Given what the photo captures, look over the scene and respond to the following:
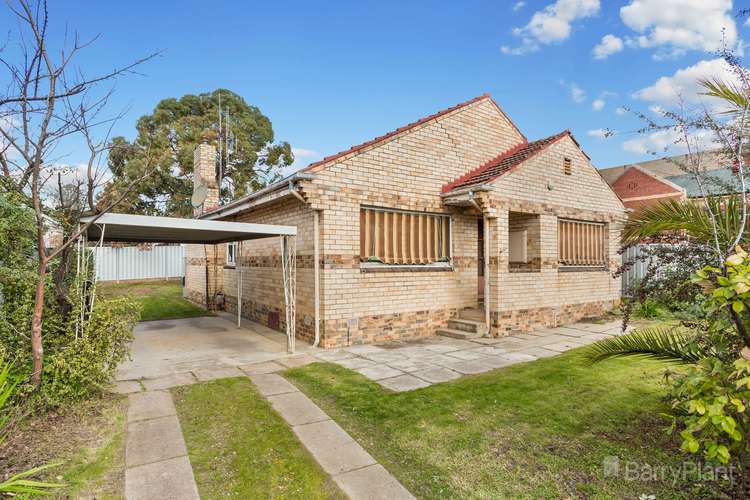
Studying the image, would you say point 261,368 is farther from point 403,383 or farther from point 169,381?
point 403,383

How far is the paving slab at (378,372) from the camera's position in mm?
6020

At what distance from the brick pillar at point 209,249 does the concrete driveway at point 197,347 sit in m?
2.47

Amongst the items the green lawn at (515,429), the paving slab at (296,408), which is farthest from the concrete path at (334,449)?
the green lawn at (515,429)

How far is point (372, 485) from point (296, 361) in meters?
4.02

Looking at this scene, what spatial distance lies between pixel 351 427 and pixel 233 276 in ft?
32.4

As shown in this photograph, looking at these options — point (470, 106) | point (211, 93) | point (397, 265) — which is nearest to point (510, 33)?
point (470, 106)

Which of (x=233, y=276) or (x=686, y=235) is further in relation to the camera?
(x=233, y=276)

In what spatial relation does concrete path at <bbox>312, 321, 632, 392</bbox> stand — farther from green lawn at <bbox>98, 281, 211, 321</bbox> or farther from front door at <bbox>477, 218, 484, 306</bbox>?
green lawn at <bbox>98, 281, 211, 321</bbox>

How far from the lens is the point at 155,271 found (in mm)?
19734

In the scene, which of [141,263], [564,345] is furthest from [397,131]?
[141,263]

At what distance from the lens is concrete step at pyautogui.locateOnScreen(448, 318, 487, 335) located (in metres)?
9.04

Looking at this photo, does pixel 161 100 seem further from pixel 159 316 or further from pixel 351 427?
pixel 351 427

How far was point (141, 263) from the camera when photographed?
19312mm

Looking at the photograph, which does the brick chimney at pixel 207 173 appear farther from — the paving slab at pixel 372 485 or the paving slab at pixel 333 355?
the paving slab at pixel 372 485
